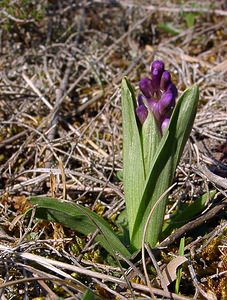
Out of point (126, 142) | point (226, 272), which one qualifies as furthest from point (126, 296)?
point (126, 142)

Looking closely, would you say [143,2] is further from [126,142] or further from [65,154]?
[126,142]

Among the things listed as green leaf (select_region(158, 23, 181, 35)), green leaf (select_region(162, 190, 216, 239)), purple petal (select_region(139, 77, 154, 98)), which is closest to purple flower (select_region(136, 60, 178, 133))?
purple petal (select_region(139, 77, 154, 98))

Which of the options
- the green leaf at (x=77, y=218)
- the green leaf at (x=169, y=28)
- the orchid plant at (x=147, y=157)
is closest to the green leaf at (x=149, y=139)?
the orchid plant at (x=147, y=157)

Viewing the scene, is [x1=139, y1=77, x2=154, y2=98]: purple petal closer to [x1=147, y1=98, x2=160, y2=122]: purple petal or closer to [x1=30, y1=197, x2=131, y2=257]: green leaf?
[x1=147, y1=98, x2=160, y2=122]: purple petal

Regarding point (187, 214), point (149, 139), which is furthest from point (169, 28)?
point (149, 139)

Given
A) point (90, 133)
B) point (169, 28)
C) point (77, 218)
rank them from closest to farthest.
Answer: point (77, 218) < point (90, 133) < point (169, 28)

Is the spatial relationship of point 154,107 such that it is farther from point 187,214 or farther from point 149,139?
point 187,214

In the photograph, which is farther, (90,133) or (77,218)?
(90,133)

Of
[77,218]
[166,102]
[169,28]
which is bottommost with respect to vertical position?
[77,218]
